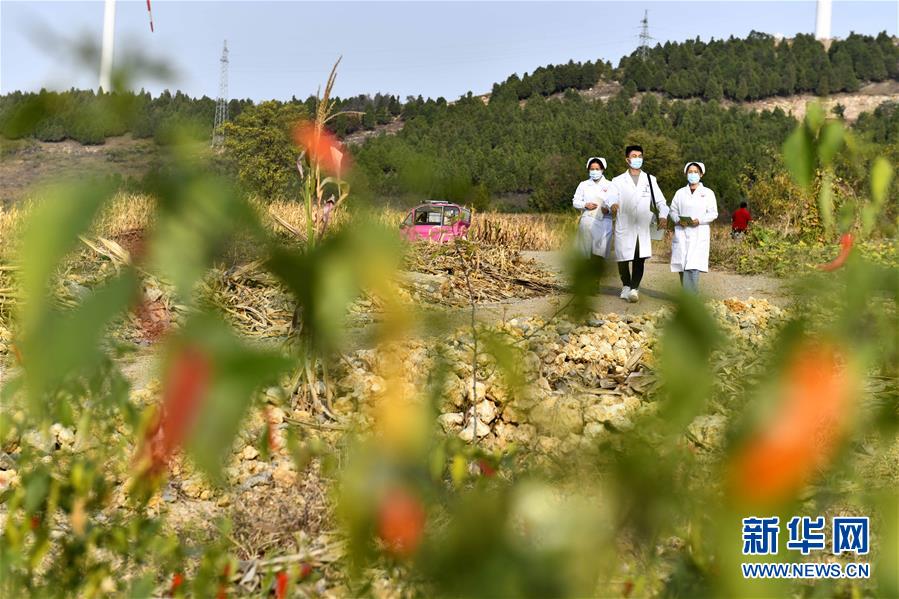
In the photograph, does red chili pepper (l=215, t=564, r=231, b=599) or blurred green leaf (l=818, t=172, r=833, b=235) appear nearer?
A: blurred green leaf (l=818, t=172, r=833, b=235)

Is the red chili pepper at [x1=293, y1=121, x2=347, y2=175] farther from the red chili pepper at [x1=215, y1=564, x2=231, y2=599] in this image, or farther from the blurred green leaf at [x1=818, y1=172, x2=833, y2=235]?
the red chili pepper at [x1=215, y1=564, x2=231, y2=599]

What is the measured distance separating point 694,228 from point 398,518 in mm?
5794

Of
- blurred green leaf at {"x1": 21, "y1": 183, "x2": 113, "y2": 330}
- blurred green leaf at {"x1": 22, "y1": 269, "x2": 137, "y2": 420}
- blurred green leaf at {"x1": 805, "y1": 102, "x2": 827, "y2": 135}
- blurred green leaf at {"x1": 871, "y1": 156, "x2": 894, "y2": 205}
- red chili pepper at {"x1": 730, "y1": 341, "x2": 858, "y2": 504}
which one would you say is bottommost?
red chili pepper at {"x1": 730, "y1": 341, "x2": 858, "y2": 504}

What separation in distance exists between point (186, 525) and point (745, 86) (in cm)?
5238

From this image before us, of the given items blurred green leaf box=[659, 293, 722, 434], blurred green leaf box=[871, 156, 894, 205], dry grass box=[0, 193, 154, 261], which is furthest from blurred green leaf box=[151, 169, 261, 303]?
blurred green leaf box=[871, 156, 894, 205]

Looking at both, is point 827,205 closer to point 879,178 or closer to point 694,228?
point 879,178

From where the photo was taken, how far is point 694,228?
5.94m

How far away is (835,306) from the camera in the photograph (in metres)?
0.45

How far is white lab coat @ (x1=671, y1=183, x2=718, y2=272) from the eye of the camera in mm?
5730

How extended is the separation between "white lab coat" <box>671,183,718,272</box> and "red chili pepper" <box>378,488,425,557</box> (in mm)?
5355

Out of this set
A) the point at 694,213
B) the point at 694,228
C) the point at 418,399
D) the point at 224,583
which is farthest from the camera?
the point at 694,228

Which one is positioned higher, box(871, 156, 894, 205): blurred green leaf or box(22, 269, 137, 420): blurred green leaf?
box(871, 156, 894, 205): blurred green leaf

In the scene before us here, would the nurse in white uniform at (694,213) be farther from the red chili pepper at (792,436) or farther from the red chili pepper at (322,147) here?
the red chili pepper at (792,436)

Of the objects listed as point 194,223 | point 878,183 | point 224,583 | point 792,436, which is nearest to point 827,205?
point 878,183
